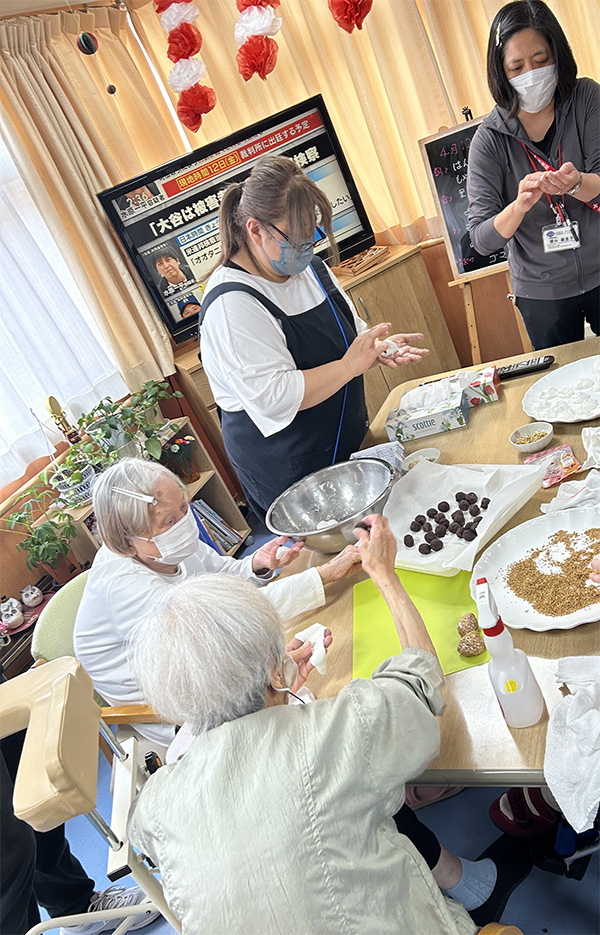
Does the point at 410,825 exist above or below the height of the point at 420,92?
below

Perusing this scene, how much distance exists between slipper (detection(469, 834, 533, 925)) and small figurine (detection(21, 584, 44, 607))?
80.8 inches

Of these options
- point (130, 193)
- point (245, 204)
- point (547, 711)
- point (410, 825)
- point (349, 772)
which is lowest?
point (410, 825)

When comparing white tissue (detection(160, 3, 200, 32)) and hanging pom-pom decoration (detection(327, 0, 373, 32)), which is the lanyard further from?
white tissue (detection(160, 3, 200, 32))

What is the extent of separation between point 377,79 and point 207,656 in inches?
159

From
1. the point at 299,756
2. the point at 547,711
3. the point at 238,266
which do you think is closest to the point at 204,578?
the point at 299,756

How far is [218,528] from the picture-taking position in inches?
158

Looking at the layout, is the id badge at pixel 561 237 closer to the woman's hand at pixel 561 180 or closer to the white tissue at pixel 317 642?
the woman's hand at pixel 561 180

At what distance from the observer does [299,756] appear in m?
1.02

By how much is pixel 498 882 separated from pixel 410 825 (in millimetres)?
352

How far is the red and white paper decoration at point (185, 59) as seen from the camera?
3.22m

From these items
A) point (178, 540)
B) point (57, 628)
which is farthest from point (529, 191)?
point (57, 628)

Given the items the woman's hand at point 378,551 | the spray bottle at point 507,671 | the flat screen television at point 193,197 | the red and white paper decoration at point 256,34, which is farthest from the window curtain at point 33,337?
the spray bottle at point 507,671

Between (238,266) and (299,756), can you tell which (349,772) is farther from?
(238,266)

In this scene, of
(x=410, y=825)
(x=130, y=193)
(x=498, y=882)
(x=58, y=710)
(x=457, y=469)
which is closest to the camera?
(x=58, y=710)
